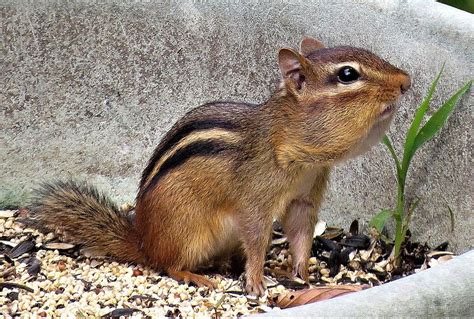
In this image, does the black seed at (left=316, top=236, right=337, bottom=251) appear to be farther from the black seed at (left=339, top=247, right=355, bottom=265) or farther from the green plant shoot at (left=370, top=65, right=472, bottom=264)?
the green plant shoot at (left=370, top=65, right=472, bottom=264)

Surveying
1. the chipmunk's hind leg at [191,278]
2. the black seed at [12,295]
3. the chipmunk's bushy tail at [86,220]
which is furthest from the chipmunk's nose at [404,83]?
the black seed at [12,295]

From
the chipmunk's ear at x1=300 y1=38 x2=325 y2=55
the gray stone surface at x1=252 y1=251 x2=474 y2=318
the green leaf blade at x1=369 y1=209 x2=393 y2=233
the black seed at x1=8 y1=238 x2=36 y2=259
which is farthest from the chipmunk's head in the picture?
the black seed at x1=8 y1=238 x2=36 y2=259

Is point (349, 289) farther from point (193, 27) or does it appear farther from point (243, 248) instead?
point (193, 27)

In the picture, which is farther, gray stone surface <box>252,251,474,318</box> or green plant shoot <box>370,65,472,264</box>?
green plant shoot <box>370,65,472,264</box>

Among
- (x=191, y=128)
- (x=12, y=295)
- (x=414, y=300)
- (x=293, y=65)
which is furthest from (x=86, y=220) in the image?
(x=414, y=300)

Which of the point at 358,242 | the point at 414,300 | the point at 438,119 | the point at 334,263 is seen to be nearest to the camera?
the point at 414,300

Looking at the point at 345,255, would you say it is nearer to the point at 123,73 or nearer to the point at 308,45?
the point at 308,45

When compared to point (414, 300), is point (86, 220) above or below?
below

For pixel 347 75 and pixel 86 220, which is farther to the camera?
pixel 86 220
